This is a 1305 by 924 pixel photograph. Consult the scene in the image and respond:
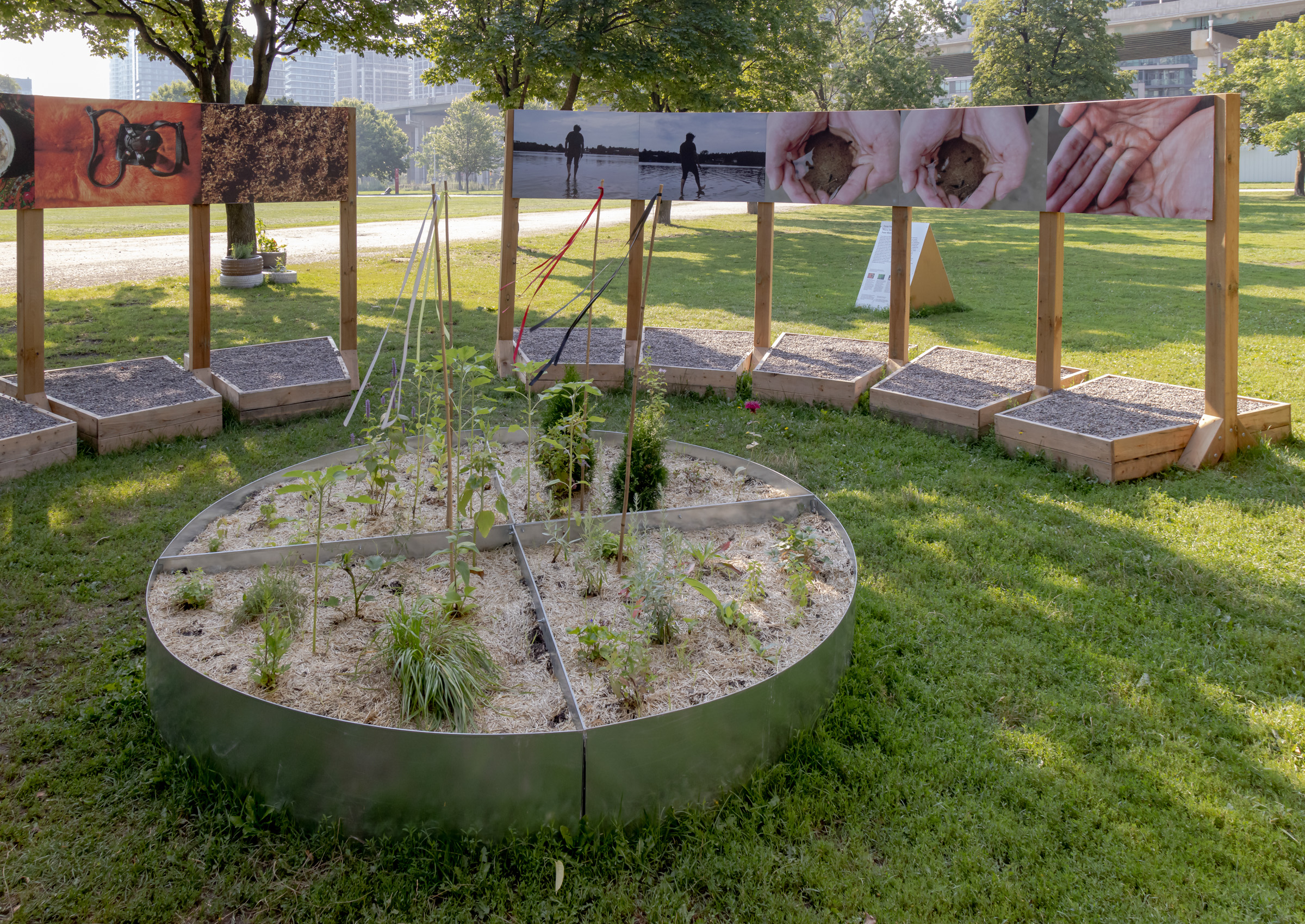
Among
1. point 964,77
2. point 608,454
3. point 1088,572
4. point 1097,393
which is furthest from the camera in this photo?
point 964,77

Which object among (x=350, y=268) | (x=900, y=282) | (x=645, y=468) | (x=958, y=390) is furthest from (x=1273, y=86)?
(x=645, y=468)

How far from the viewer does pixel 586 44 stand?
15.2m

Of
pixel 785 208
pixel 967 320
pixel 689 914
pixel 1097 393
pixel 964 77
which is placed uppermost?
pixel 964 77

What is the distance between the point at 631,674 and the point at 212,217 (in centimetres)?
2552

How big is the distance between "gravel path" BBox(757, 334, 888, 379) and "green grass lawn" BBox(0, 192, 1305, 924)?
2.82 ft

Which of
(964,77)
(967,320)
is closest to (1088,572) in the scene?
(967,320)

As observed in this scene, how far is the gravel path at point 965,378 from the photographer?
6.70m

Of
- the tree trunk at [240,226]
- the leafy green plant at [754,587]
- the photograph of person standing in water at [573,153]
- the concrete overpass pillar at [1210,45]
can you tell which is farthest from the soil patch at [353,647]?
the concrete overpass pillar at [1210,45]

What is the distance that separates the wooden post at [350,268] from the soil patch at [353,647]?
12.2 ft

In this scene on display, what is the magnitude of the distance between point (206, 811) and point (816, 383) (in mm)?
5497

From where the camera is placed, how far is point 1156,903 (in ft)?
8.24

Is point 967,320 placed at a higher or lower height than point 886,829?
higher

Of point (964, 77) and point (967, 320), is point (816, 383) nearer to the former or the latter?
point (967, 320)

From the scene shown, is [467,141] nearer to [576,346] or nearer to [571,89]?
[571,89]
